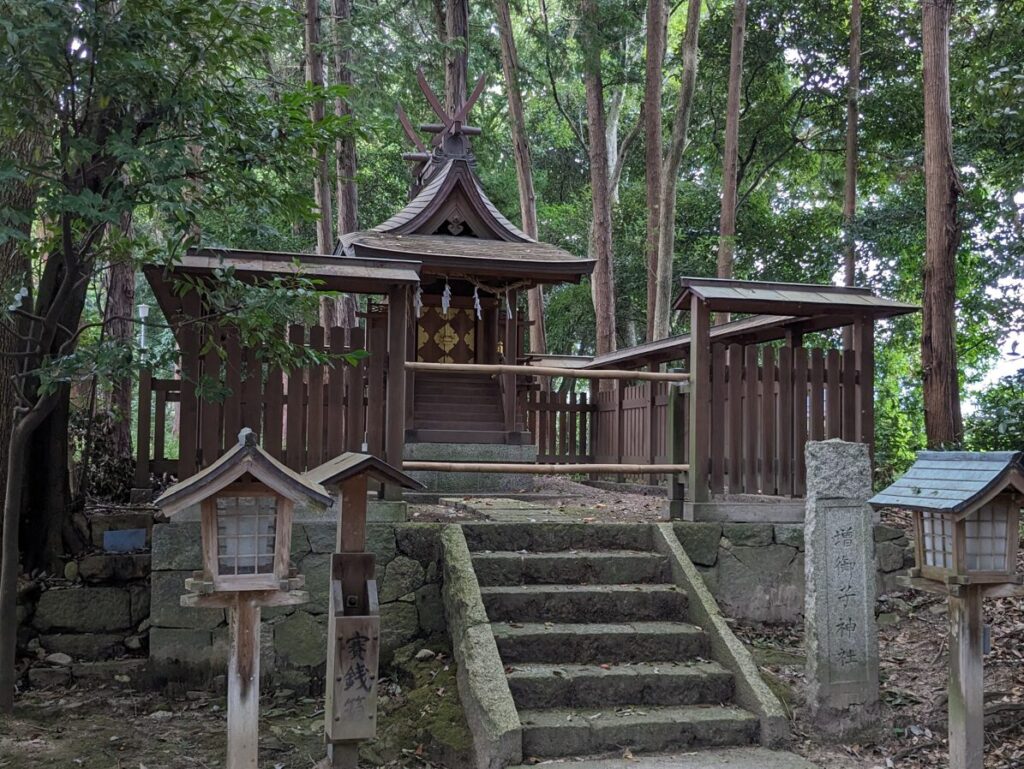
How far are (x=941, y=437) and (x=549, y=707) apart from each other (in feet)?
21.1

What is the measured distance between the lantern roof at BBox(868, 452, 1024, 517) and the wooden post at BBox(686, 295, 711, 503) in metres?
2.33

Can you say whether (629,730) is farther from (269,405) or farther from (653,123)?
(653,123)

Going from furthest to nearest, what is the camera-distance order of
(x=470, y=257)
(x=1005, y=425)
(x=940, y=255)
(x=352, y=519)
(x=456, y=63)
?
(x=456, y=63), (x=470, y=257), (x=940, y=255), (x=1005, y=425), (x=352, y=519)

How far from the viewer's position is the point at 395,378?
6.89m

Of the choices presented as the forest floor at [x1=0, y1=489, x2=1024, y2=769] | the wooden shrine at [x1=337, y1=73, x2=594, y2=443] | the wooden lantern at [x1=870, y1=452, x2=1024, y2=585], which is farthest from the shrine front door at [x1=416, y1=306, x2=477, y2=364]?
the wooden lantern at [x1=870, y1=452, x2=1024, y2=585]

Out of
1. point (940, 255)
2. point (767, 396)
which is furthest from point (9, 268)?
point (940, 255)

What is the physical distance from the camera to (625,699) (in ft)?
18.5

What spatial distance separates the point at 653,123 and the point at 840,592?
43.0 ft

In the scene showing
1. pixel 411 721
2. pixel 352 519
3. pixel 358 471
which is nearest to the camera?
pixel 358 471

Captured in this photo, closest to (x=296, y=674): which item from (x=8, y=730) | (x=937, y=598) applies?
(x=8, y=730)

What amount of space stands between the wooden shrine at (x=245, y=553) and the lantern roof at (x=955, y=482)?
3.21 m

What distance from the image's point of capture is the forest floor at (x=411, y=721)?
204 inches

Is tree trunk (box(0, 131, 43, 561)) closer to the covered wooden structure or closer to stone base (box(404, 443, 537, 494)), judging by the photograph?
stone base (box(404, 443, 537, 494))

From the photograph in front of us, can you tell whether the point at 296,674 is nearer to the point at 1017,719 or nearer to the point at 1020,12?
the point at 1017,719
